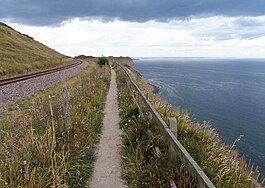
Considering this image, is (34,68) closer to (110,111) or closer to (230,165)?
(110,111)

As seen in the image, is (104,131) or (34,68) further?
Result: (34,68)

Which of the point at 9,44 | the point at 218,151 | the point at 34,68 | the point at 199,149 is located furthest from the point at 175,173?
the point at 9,44

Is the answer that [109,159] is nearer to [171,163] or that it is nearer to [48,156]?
[48,156]

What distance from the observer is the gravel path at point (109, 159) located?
202 inches

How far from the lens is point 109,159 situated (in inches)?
246

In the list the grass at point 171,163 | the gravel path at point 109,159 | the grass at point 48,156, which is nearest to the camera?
the grass at point 48,156

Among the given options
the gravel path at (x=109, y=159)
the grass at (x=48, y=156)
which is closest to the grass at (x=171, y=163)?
the gravel path at (x=109, y=159)

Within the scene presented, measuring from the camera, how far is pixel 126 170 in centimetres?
546

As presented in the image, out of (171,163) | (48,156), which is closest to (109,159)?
(48,156)

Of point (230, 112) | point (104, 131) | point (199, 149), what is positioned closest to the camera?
point (199, 149)

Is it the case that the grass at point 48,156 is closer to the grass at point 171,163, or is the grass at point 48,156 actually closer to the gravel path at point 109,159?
the gravel path at point 109,159

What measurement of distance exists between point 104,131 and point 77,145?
2603mm

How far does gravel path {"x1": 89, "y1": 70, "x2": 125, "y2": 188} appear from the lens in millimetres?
5133

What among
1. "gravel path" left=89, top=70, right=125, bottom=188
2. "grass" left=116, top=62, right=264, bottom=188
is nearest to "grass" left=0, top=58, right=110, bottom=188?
"gravel path" left=89, top=70, right=125, bottom=188
